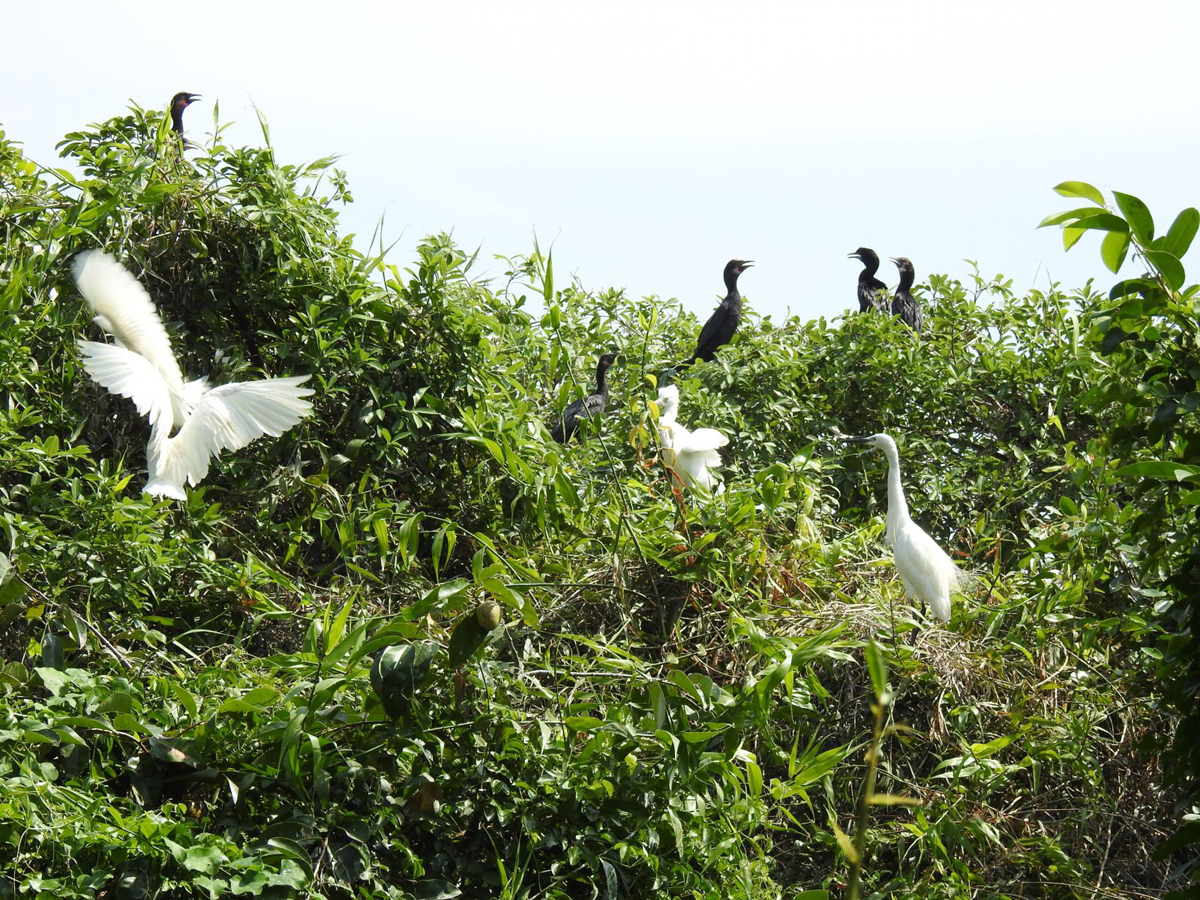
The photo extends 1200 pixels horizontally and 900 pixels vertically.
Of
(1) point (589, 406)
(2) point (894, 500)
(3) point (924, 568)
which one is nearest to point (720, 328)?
(1) point (589, 406)

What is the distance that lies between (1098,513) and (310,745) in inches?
88.5

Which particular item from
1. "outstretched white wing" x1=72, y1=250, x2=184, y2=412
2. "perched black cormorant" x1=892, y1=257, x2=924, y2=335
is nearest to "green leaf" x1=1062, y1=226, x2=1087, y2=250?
"outstretched white wing" x1=72, y1=250, x2=184, y2=412

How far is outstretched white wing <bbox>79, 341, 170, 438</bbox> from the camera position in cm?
→ 349

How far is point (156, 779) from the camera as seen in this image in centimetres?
253

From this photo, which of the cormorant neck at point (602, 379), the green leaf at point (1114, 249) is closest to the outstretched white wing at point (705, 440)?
the cormorant neck at point (602, 379)

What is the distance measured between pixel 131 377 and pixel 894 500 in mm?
2922

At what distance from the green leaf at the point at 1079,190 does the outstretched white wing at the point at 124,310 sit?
282 cm

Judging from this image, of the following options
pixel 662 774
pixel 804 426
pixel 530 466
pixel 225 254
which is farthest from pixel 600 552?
pixel 804 426

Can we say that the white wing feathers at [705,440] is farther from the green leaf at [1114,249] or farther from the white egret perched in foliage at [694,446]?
the green leaf at [1114,249]

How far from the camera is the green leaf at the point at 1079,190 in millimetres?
1982

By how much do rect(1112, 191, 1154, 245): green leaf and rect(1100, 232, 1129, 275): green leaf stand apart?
2 centimetres

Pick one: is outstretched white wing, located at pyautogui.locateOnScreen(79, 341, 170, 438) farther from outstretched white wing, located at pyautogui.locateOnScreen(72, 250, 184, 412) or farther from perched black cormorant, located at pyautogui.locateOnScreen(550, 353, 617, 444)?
perched black cormorant, located at pyautogui.locateOnScreen(550, 353, 617, 444)

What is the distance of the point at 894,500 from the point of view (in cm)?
475

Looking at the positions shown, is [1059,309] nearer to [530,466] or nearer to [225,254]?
[530,466]
